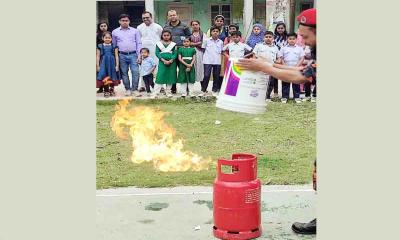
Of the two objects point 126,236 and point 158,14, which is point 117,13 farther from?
point 126,236

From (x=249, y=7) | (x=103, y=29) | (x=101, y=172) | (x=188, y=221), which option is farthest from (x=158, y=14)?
(x=188, y=221)

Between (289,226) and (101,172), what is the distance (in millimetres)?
2611

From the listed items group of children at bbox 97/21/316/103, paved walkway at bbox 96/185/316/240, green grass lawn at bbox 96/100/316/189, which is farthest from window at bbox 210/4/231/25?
paved walkway at bbox 96/185/316/240

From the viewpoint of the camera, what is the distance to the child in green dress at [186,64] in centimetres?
1070

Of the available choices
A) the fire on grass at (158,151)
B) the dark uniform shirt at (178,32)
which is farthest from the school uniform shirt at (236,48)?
the fire on grass at (158,151)

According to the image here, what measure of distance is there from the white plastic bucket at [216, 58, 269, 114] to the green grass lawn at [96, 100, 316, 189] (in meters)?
1.71

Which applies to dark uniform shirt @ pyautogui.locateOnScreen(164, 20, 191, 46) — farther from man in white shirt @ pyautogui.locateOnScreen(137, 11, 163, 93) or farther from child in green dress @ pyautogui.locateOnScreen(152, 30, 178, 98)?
man in white shirt @ pyautogui.locateOnScreen(137, 11, 163, 93)

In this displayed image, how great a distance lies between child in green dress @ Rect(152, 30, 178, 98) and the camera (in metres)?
10.6

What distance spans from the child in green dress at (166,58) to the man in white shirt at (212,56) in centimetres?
63

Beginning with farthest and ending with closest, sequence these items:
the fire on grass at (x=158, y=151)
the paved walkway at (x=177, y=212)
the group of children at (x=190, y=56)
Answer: the group of children at (x=190, y=56), the fire on grass at (x=158, y=151), the paved walkway at (x=177, y=212)

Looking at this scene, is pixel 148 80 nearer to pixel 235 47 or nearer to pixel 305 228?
pixel 235 47

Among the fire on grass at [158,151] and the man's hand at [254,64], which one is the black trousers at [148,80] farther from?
the man's hand at [254,64]

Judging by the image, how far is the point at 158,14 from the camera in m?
19.8

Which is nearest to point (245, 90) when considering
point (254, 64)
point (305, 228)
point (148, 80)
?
point (254, 64)
